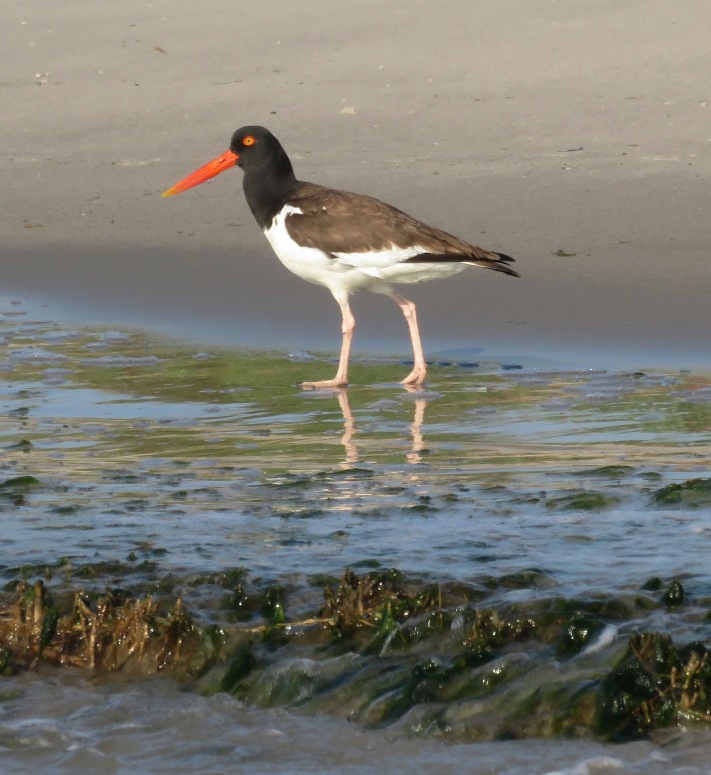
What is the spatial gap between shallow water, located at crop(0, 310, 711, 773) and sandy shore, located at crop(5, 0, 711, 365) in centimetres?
99

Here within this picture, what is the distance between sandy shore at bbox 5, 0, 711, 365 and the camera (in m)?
8.50

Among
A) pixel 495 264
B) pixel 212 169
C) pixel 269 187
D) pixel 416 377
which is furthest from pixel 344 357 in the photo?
pixel 212 169

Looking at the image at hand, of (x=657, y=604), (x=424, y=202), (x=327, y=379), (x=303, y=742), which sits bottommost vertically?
(x=303, y=742)

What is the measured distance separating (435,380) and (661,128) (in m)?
4.36

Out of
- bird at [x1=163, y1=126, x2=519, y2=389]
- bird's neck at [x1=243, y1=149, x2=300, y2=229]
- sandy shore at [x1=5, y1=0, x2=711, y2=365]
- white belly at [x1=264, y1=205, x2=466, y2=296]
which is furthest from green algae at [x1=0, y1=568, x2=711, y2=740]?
bird's neck at [x1=243, y1=149, x2=300, y2=229]

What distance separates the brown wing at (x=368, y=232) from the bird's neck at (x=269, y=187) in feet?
0.78

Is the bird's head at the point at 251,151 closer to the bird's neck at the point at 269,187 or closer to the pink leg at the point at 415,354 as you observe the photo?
the bird's neck at the point at 269,187

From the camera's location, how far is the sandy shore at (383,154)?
8500 mm

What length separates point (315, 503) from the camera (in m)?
5.06

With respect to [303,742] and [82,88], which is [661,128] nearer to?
A: [82,88]

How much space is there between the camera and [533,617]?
4012 millimetres

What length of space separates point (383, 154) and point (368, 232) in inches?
123

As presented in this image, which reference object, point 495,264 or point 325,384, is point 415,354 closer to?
point 325,384

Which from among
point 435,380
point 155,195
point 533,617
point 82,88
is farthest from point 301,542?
point 82,88
